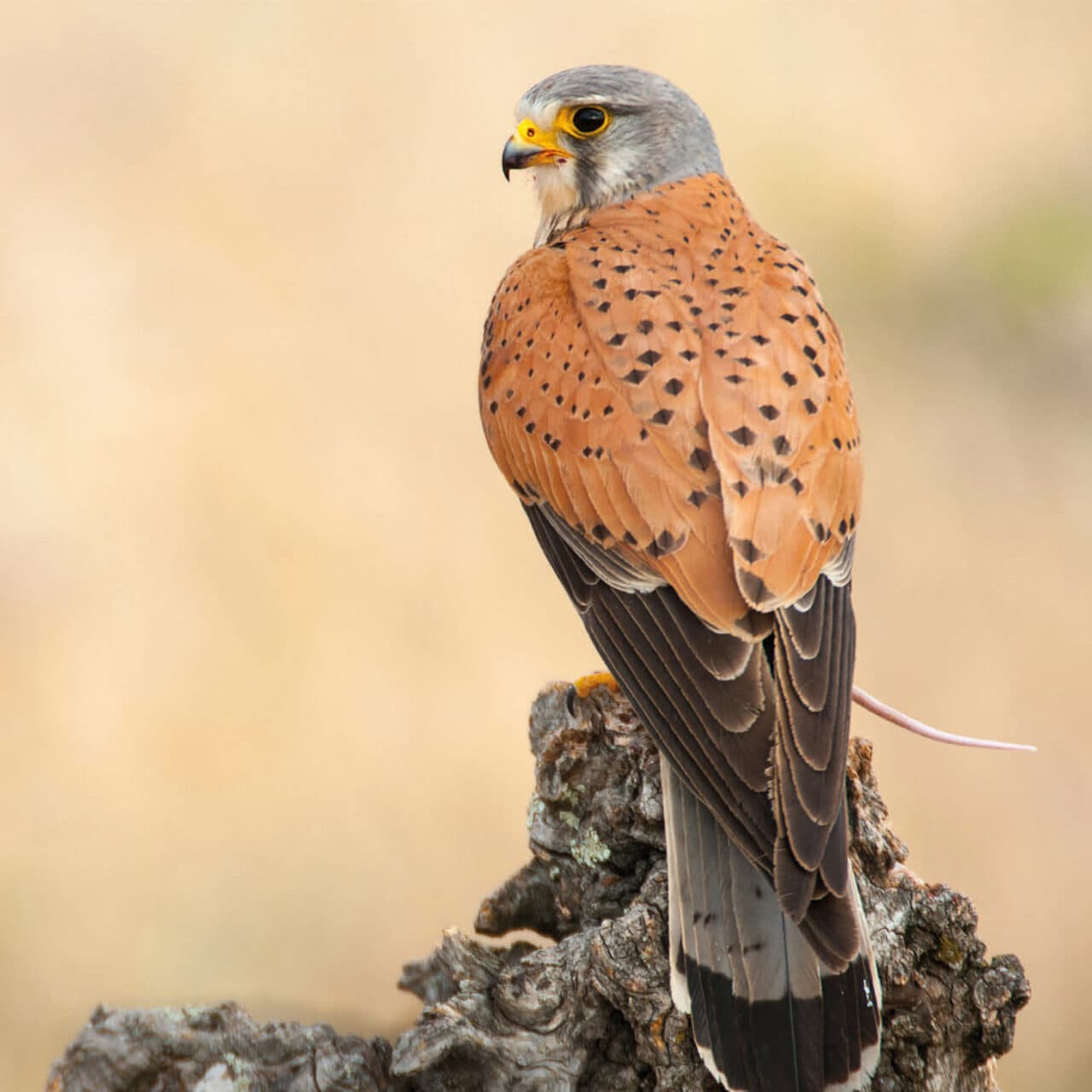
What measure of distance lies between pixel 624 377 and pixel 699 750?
95cm

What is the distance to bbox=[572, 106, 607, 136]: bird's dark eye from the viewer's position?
4555 mm

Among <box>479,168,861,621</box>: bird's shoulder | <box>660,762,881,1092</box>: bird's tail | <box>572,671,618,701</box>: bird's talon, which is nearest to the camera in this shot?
<box>660,762,881,1092</box>: bird's tail

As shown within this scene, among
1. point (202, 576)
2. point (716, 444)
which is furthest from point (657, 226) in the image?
point (202, 576)

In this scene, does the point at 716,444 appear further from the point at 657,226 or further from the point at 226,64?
the point at 226,64

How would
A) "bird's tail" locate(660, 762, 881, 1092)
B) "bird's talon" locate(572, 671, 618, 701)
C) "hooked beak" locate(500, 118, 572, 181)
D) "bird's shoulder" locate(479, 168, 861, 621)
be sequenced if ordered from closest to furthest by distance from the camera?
1. "bird's tail" locate(660, 762, 881, 1092)
2. "bird's shoulder" locate(479, 168, 861, 621)
3. "bird's talon" locate(572, 671, 618, 701)
4. "hooked beak" locate(500, 118, 572, 181)

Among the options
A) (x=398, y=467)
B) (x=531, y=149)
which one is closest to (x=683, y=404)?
(x=531, y=149)

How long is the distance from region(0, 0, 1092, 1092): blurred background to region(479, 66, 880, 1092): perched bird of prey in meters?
1.69

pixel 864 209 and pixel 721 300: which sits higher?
pixel 864 209

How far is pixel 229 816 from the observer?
561cm

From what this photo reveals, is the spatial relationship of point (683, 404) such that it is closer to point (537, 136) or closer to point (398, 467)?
point (537, 136)

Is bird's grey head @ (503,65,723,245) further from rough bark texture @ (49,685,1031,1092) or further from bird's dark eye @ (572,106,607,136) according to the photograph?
rough bark texture @ (49,685,1031,1092)

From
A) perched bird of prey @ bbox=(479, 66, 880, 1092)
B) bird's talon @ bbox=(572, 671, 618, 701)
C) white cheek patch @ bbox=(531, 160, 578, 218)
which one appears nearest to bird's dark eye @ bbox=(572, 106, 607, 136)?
white cheek patch @ bbox=(531, 160, 578, 218)

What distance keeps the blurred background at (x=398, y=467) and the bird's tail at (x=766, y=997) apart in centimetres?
167

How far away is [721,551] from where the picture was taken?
336 centimetres
